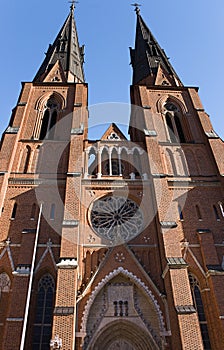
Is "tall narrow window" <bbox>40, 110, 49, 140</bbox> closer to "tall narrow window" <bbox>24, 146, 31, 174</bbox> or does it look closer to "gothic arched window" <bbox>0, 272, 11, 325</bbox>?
"tall narrow window" <bbox>24, 146, 31, 174</bbox>

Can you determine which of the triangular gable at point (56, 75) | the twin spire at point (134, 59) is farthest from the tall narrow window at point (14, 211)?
the twin spire at point (134, 59)

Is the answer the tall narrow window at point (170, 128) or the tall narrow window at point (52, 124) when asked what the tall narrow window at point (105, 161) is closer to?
the tall narrow window at point (52, 124)

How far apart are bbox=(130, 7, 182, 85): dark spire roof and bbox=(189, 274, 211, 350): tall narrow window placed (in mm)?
18118

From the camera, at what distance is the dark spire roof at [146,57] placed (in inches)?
1127

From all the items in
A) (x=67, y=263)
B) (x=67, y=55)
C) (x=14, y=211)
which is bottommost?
(x=67, y=263)

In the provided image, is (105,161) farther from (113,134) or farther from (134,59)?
(134,59)

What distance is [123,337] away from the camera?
13695mm

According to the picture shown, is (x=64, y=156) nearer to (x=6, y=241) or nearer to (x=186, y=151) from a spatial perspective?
(x=6, y=241)

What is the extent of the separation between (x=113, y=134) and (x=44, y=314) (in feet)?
42.4

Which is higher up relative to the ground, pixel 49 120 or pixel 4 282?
pixel 49 120

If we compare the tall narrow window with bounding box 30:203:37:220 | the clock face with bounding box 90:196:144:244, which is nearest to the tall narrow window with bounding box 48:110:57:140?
the tall narrow window with bounding box 30:203:37:220

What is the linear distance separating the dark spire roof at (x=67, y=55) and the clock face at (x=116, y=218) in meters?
14.0

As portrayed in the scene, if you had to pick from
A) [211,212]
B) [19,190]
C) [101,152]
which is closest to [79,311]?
[19,190]

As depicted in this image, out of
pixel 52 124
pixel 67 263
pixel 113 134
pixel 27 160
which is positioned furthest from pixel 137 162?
pixel 67 263
